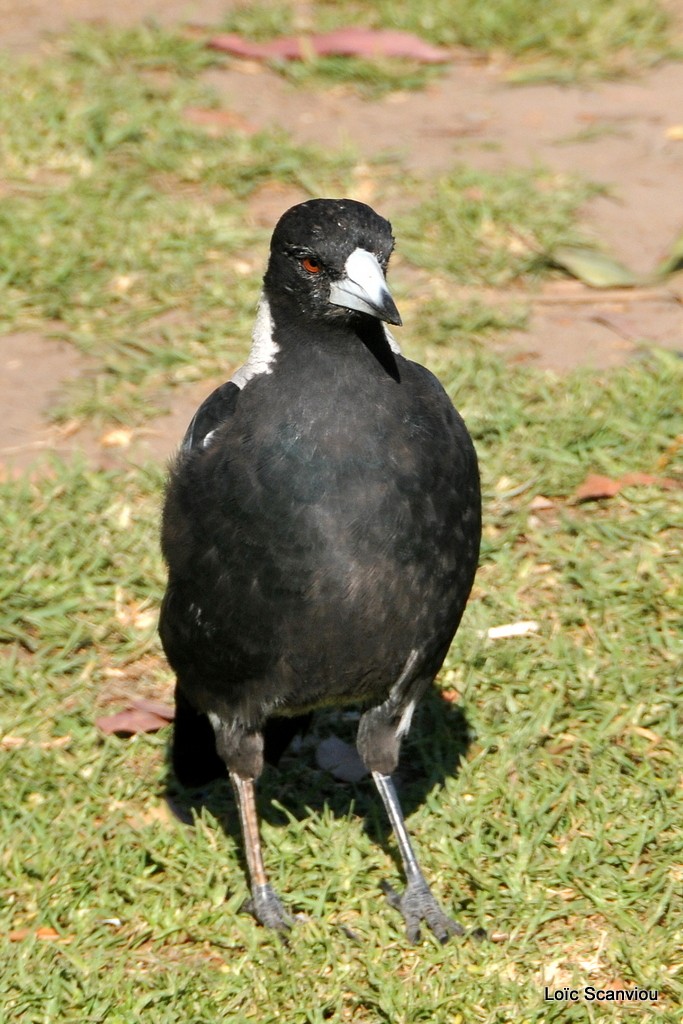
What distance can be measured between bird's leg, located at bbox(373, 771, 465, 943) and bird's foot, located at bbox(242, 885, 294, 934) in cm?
25

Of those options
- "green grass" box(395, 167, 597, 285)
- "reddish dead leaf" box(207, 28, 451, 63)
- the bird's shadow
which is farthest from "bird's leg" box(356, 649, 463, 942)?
"reddish dead leaf" box(207, 28, 451, 63)

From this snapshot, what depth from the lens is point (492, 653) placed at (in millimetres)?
4098

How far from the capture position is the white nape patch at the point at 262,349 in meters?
3.22

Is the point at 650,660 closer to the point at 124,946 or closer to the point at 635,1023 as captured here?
the point at 635,1023

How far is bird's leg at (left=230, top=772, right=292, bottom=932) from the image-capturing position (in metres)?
3.42

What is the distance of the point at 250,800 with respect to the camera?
353 centimetres

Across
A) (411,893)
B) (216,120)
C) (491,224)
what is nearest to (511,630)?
(411,893)

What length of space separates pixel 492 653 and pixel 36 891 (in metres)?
1.36

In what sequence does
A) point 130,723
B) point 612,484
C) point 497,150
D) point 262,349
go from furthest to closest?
1. point 497,150
2. point 612,484
3. point 130,723
4. point 262,349

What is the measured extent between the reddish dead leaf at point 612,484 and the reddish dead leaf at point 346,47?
11.0 ft

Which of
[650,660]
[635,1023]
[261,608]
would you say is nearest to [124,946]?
[261,608]

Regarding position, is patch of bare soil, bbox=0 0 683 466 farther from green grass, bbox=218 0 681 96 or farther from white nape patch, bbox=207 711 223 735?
white nape patch, bbox=207 711 223 735

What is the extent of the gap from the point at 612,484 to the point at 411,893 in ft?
5.40

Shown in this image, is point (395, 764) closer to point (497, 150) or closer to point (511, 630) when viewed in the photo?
point (511, 630)
